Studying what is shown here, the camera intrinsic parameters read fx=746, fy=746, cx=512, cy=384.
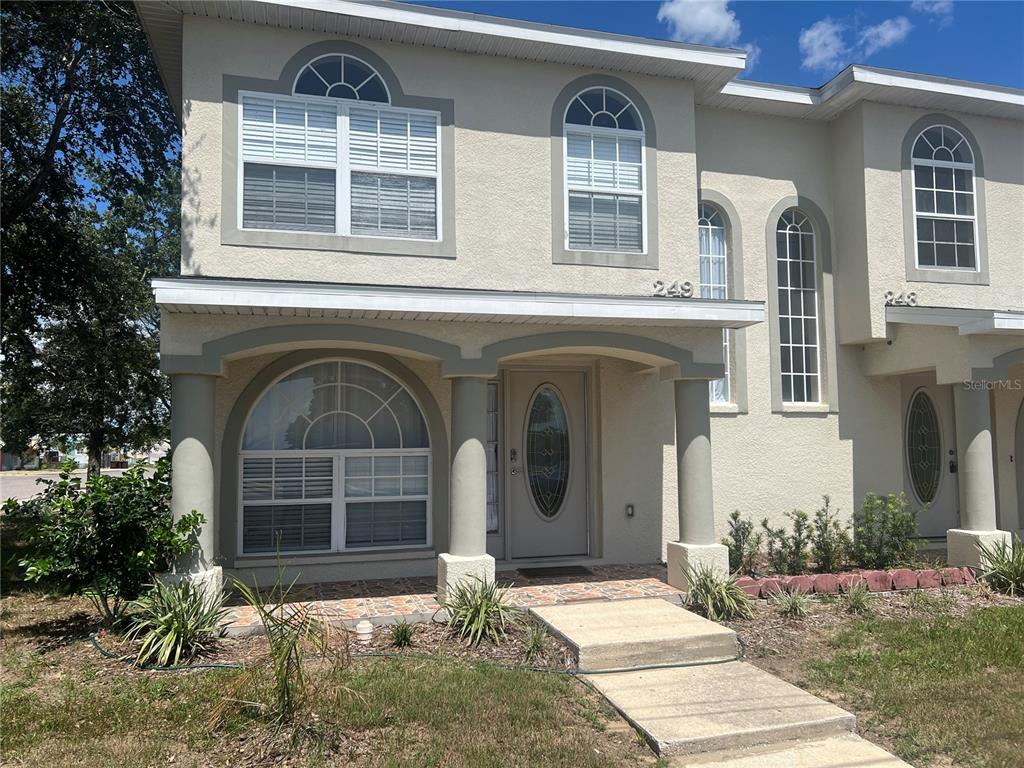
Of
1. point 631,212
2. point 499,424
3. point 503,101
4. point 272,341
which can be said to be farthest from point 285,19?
point 499,424

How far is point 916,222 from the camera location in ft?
35.9

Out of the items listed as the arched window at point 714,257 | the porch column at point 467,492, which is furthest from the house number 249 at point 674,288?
the porch column at point 467,492

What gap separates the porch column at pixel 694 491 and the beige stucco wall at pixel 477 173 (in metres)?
1.47

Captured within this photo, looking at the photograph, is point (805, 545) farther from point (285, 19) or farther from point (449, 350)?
point (285, 19)

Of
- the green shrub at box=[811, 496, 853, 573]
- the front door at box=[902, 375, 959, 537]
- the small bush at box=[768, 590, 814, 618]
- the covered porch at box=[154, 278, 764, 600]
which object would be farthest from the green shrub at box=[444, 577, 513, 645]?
the front door at box=[902, 375, 959, 537]

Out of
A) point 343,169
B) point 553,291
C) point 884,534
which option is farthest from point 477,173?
point 884,534

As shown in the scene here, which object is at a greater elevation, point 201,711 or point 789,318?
point 789,318

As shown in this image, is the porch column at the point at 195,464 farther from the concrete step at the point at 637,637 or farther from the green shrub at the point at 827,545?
the green shrub at the point at 827,545

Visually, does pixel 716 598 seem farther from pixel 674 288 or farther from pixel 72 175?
pixel 72 175

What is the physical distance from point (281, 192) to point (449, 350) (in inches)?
98.0

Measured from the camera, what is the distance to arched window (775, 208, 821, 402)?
11289mm

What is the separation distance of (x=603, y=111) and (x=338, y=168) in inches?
130

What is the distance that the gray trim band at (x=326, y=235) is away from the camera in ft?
25.8

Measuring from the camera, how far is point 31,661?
258 inches
